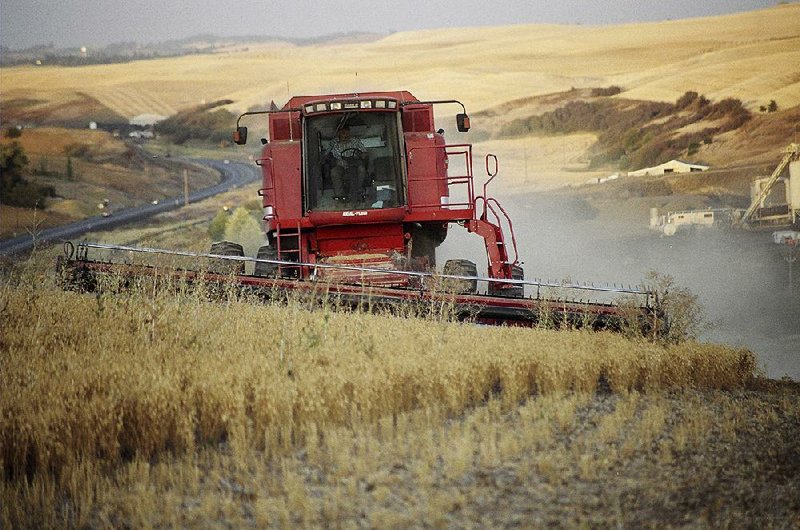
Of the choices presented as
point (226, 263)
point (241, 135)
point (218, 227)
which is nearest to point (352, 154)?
point (241, 135)

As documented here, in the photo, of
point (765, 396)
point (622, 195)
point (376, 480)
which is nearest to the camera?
point (376, 480)

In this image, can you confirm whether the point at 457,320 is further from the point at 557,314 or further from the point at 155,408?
the point at 155,408

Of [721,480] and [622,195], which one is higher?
[622,195]

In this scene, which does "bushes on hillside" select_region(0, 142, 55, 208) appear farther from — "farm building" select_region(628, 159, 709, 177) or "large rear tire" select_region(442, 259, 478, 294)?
"large rear tire" select_region(442, 259, 478, 294)

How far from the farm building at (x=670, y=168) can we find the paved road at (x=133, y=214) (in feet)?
53.2

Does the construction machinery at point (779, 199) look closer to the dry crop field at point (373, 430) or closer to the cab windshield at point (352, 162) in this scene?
the cab windshield at point (352, 162)

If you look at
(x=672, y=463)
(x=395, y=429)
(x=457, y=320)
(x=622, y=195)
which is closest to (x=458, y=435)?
(x=395, y=429)

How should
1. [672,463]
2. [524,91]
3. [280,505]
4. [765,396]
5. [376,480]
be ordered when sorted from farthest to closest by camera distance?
[524,91] → [765,396] → [672,463] → [376,480] → [280,505]

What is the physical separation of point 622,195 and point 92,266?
A: 20656 millimetres

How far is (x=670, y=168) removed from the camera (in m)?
30.9

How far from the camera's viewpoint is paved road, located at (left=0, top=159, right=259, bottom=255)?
33688 mm

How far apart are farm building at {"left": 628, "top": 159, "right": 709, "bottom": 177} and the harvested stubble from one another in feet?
65.8

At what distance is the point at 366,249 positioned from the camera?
1513cm

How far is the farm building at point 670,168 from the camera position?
30.2 metres
